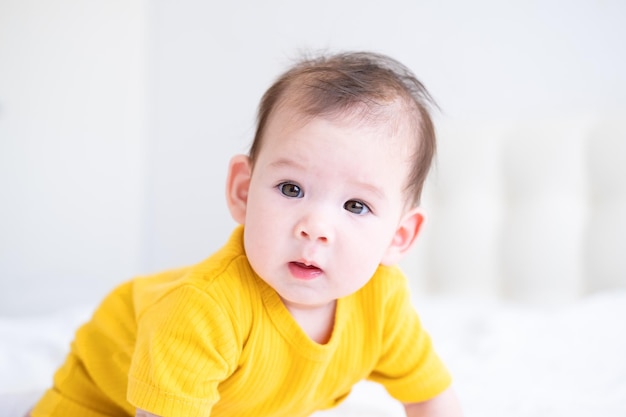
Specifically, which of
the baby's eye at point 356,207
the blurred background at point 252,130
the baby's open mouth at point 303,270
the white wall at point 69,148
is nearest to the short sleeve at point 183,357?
the baby's open mouth at point 303,270

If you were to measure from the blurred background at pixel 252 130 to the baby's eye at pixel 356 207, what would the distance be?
1093 mm

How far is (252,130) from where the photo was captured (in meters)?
1.56

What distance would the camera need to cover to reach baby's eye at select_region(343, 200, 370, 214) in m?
0.86

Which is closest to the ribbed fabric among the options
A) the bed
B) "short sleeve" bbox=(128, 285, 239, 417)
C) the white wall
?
"short sleeve" bbox=(128, 285, 239, 417)

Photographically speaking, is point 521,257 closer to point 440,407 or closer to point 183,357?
point 440,407

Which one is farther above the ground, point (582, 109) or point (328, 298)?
point (582, 109)

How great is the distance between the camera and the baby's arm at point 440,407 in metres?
1.06

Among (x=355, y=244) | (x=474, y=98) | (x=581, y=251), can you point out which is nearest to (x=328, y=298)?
(x=355, y=244)

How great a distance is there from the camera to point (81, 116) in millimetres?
2451

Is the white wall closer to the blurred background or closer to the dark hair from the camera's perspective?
the blurred background

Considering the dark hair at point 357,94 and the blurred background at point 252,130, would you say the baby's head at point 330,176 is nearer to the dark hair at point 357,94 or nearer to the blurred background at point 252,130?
the dark hair at point 357,94

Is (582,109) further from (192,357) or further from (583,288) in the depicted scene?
(192,357)

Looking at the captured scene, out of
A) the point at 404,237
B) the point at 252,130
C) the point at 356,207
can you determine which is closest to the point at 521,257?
the point at 252,130

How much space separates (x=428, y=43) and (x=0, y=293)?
171cm
